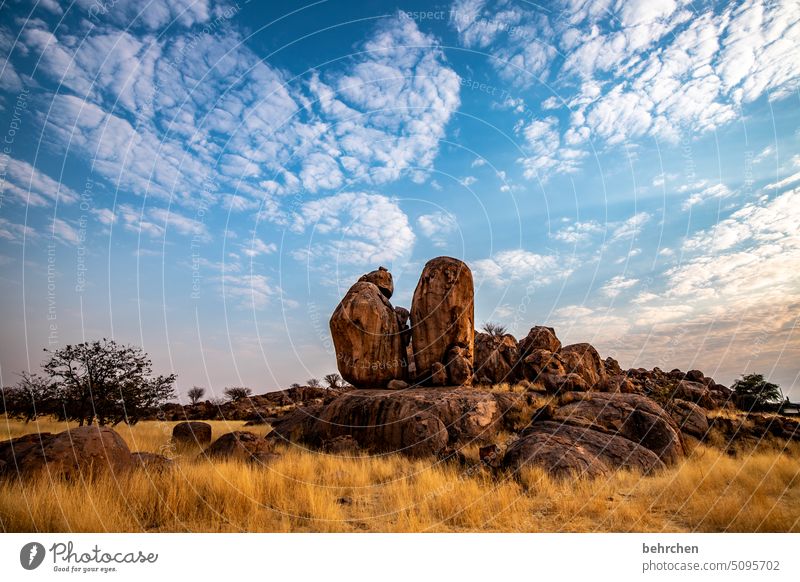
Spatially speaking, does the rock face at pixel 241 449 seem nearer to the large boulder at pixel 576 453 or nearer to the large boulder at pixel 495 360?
the large boulder at pixel 576 453

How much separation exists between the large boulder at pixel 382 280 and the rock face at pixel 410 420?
7.20 metres

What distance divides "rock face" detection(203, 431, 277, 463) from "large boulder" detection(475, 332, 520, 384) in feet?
44.3

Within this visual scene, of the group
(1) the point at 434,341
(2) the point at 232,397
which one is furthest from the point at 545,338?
(2) the point at 232,397

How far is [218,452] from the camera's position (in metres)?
12.4

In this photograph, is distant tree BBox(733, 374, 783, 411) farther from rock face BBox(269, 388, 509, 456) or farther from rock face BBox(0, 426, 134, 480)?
rock face BBox(0, 426, 134, 480)

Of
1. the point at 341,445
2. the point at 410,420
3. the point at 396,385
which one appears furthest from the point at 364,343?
the point at 341,445

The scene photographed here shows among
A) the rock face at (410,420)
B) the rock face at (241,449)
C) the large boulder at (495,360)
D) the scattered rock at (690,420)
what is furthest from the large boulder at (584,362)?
the rock face at (241,449)

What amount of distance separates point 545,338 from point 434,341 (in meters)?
9.91

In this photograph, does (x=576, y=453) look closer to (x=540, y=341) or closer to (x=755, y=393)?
(x=540, y=341)

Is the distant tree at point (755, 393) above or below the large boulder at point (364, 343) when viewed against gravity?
below

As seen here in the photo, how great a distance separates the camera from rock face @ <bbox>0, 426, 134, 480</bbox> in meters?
7.86

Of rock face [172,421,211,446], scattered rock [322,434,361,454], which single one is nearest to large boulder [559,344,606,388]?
scattered rock [322,434,361,454]

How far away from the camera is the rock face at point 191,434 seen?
695 inches
